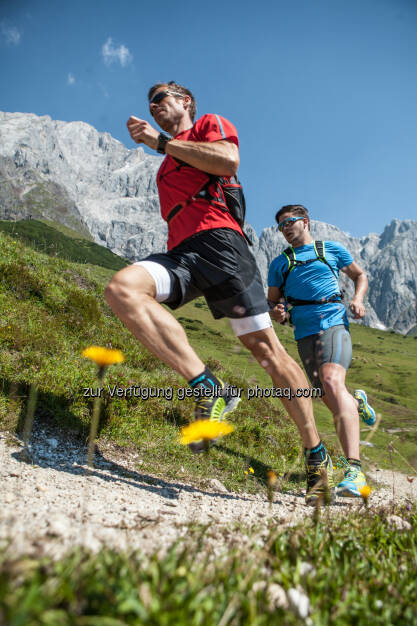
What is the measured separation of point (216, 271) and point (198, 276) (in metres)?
0.19

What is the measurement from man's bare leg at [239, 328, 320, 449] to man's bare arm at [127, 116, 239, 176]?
5.35 feet

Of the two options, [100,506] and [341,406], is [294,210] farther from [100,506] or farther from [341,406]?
[100,506]

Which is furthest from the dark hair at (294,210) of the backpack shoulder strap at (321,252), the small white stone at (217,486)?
the small white stone at (217,486)

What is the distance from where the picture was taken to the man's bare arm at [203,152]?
3.28 metres

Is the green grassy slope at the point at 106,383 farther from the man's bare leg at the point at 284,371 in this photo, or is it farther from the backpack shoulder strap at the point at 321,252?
the backpack shoulder strap at the point at 321,252

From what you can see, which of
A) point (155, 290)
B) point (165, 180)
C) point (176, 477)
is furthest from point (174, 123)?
point (176, 477)

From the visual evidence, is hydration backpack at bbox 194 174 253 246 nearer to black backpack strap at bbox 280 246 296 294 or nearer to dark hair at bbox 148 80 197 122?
dark hair at bbox 148 80 197 122

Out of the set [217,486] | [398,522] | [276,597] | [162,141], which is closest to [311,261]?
[162,141]

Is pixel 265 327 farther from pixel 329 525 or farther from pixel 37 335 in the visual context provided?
pixel 37 335

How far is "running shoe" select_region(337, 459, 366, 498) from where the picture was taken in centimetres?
360

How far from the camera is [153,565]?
4.18ft

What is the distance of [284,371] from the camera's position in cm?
383

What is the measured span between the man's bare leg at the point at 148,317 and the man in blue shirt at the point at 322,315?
6.35 ft

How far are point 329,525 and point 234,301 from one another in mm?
1953
